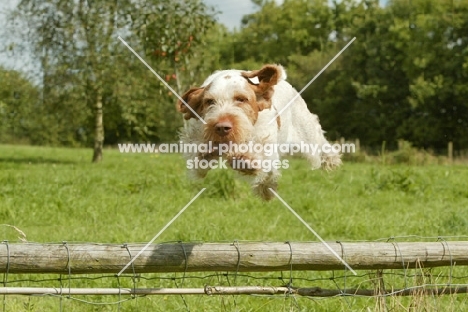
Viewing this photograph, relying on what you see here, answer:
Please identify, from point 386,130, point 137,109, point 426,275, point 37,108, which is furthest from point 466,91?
point 426,275

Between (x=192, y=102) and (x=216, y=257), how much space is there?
98 centimetres

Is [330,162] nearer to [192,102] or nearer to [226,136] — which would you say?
[192,102]

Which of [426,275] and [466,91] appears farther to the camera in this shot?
[466,91]

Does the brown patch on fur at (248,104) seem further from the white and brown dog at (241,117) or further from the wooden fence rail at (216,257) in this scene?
the wooden fence rail at (216,257)

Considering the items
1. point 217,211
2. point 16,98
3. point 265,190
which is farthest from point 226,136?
point 16,98

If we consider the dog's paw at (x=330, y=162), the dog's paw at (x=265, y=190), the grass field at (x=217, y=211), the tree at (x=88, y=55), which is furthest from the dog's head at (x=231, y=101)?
the tree at (x=88, y=55)

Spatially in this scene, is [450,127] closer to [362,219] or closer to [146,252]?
[362,219]

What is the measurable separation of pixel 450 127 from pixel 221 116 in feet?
113

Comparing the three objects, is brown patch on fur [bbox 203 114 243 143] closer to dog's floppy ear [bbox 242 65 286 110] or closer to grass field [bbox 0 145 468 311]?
dog's floppy ear [bbox 242 65 286 110]

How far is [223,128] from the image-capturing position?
10.3 feet

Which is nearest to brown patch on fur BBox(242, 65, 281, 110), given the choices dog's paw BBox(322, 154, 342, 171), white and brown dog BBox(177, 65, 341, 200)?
white and brown dog BBox(177, 65, 341, 200)

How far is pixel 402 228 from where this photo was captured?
377 inches

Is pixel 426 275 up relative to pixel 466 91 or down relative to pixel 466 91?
down

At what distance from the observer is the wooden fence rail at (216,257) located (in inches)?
149
